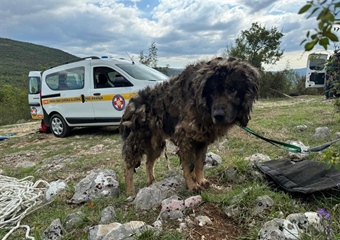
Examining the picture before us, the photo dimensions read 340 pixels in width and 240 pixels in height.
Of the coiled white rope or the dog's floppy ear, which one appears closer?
the dog's floppy ear

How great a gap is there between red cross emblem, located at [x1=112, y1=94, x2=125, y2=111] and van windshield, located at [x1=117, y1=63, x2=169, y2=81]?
76 cm

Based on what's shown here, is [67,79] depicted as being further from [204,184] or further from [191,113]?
[204,184]

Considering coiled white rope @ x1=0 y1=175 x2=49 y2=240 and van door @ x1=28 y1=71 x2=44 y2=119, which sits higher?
van door @ x1=28 y1=71 x2=44 y2=119

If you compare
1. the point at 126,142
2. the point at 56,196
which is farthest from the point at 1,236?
the point at 126,142

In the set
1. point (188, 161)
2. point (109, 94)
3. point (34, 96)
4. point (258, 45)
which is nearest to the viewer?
point (188, 161)

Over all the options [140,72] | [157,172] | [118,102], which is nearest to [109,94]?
[118,102]

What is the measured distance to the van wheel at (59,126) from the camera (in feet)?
33.8

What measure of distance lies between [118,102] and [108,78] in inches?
35.3

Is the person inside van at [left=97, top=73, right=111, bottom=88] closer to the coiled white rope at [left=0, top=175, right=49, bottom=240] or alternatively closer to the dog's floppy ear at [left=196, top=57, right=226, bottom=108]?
the coiled white rope at [left=0, top=175, right=49, bottom=240]

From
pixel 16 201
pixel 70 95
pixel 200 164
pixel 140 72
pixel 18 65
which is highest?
pixel 18 65

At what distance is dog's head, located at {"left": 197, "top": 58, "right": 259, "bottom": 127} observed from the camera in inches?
132

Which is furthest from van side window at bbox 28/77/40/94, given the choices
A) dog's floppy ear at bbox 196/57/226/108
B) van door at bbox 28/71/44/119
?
dog's floppy ear at bbox 196/57/226/108

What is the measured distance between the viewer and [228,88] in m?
3.36

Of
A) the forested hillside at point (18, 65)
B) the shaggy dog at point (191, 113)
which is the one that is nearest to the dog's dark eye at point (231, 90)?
the shaggy dog at point (191, 113)
